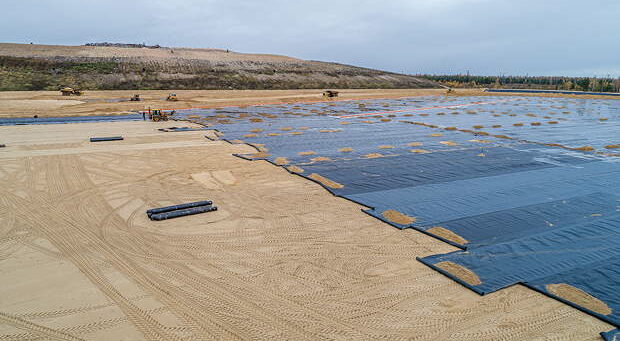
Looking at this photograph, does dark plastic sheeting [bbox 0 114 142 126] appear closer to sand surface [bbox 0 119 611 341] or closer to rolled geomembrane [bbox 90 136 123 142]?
rolled geomembrane [bbox 90 136 123 142]

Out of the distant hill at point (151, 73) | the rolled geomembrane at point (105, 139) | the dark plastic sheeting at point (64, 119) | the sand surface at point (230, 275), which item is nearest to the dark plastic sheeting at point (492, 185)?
Result: the sand surface at point (230, 275)

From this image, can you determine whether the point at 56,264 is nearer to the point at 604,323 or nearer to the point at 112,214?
the point at 112,214

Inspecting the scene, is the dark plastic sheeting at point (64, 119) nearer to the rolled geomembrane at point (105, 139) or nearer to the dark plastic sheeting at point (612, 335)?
the rolled geomembrane at point (105, 139)

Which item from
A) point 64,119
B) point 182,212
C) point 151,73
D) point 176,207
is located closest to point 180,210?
point 176,207

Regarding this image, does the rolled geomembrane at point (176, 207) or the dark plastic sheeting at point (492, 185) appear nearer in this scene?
the dark plastic sheeting at point (492, 185)

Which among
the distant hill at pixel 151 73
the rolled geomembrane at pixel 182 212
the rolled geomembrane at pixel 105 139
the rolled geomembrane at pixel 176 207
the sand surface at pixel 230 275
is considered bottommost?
the sand surface at pixel 230 275
